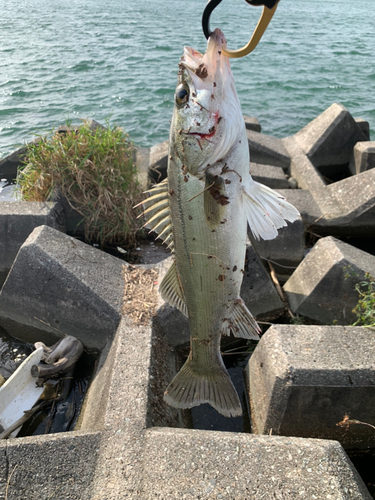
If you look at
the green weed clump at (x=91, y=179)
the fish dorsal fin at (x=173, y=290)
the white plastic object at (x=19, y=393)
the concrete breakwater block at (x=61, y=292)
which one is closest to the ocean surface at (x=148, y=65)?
the green weed clump at (x=91, y=179)

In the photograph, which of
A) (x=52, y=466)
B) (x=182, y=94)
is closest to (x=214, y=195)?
(x=182, y=94)

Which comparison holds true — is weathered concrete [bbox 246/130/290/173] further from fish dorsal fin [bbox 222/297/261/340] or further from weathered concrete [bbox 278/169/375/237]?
fish dorsal fin [bbox 222/297/261/340]

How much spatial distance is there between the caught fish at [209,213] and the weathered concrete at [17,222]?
254 cm

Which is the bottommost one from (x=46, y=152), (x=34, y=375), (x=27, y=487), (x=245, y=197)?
(x=34, y=375)

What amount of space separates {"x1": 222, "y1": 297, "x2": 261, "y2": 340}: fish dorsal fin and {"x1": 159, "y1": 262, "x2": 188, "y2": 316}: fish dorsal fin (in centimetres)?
34

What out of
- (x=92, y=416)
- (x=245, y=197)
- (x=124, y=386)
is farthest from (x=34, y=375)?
(x=245, y=197)

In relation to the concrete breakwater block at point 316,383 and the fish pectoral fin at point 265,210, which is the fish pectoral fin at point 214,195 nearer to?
the fish pectoral fin at point 265,210

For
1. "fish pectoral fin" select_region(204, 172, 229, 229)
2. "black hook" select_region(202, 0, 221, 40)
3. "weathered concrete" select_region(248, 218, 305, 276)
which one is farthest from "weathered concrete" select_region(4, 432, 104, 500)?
"weathered concrete" select_region(248, 218, 305, 276)

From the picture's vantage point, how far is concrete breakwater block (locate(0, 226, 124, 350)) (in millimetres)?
4043

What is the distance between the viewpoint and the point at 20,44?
1752 centimetres

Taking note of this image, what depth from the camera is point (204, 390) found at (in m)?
2.91

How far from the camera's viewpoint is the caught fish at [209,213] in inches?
93.4

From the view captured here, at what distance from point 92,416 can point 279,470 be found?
1.58 metres

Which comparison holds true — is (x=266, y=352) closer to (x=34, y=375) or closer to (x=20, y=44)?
(x=34, y=375)
